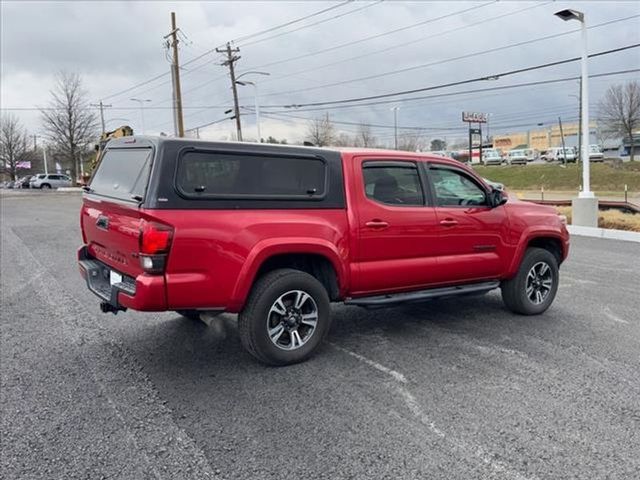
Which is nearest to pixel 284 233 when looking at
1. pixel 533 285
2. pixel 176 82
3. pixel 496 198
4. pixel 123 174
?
pixel 123 174

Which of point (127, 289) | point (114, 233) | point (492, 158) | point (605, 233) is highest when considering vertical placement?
point (492, 158)

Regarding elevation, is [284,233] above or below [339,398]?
above

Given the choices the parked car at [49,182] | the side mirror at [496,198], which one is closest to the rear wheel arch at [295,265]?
the side mirror at [496,198]

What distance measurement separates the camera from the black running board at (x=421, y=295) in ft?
16.4

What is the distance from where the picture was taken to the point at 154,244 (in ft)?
12.7

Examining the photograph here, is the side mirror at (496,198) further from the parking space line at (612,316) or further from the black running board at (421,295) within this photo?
the parking space line at (612,316)

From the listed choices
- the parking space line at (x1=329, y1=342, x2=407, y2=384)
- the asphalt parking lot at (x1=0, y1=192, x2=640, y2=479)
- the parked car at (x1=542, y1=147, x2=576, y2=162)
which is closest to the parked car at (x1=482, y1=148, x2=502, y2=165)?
the parked car at (x1=542, y1=147, x2=576, y2=162)

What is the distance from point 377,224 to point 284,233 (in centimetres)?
95

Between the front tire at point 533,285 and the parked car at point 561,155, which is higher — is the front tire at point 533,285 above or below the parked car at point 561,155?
below

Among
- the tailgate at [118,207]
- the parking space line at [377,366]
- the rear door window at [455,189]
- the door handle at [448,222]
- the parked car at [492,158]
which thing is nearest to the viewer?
the tailgate at [118,207]

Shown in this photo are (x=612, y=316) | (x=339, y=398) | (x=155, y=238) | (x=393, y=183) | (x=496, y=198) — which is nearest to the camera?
(x=155, y=238)

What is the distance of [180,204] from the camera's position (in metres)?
4.00

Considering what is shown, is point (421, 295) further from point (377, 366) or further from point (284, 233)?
point (284, 233)

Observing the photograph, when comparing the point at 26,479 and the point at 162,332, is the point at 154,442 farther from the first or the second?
the point at 162,332
